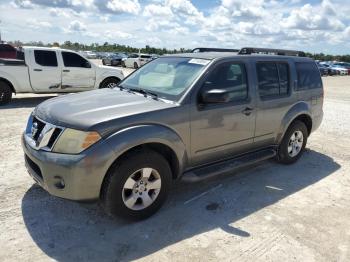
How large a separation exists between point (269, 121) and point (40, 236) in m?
3.32

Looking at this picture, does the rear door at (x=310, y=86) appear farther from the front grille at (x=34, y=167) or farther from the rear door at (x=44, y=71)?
the rear door at (x=44, y=71)

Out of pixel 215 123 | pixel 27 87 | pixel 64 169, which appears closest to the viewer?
pixel 64 169

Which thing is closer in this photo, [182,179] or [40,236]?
[40,236]

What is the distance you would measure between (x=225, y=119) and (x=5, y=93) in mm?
7796

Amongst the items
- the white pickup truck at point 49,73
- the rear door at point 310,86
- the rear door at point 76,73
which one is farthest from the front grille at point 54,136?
the rear door at point 76,73

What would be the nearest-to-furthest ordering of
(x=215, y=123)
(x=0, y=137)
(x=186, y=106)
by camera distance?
(x=186, y=106), (x=215, y=123), (x=0, y=137)

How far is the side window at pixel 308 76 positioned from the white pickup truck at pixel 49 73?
6407 millimetres

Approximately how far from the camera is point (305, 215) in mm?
4074

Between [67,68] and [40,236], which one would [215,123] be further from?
[67,68]

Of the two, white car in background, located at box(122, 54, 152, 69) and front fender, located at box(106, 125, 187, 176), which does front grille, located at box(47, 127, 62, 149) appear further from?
white car in background, located at box(122, 54, 152, 69)

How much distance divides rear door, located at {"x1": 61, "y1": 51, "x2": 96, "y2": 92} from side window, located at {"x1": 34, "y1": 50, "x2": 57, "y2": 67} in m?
0.29

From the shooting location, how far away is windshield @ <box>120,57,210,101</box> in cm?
416

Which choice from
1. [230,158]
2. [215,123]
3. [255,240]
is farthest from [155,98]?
[255,240]

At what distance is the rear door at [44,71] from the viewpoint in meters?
10.3
